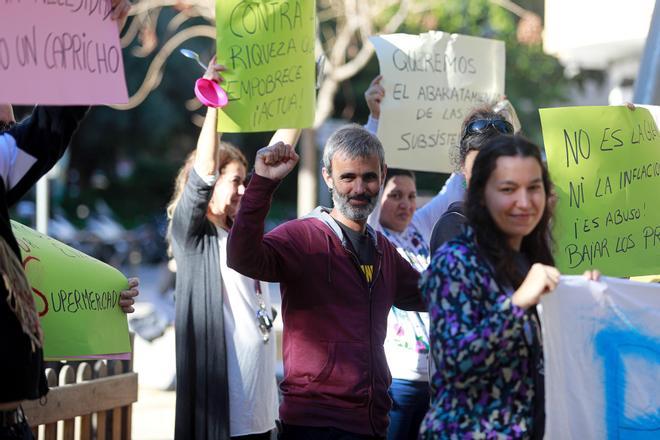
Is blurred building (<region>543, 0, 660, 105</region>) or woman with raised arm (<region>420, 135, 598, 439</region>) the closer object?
woman with raised arm (<region>420, 135, 598, 439</region>)

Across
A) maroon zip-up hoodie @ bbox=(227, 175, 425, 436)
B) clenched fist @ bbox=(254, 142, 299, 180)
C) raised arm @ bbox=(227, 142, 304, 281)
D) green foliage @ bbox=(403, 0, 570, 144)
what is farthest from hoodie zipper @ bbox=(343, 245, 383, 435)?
green foliage @ bbox=(403, 0, 570, 144)

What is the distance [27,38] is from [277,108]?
146cm

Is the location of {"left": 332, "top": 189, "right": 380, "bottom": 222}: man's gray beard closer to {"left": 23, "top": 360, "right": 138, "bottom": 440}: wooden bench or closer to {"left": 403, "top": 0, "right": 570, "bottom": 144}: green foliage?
A: {"left": 23, "top": 360, "right": 138, "bottom": 440}: wooden bench

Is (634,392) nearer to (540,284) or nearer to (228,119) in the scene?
(540,284)

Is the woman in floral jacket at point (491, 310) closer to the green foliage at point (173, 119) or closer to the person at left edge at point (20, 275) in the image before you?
the person at left edge at point (20, 275)

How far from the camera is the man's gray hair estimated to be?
3580mm

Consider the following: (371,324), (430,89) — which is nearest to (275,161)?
(371,324)

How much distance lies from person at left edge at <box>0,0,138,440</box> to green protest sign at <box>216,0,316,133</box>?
1.21 m

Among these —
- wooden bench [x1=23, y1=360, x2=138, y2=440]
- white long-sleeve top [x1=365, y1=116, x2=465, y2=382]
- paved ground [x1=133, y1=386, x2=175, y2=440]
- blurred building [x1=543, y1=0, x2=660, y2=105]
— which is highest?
blurred building [x1=543, y1=0, x2=660, y2=105]

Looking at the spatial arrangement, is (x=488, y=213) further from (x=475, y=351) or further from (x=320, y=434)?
(x=320, y=434)

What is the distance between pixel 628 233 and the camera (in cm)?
421

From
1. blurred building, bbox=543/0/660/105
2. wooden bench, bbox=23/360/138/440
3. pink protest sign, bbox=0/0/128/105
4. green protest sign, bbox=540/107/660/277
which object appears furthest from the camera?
blurred building, bbox=543/0/660/105

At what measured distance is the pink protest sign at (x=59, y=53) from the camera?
2.98 metres

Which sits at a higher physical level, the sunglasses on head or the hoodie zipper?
the sunglasses on head
